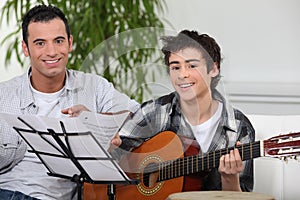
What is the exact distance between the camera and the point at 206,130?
2506 millimetres

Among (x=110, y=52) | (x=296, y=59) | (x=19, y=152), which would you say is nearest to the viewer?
(x=110, y=52)

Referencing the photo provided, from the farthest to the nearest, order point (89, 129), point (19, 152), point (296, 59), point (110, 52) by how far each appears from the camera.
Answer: point (296, 59), point (19, 152), point (110, 52), point (89, 129)

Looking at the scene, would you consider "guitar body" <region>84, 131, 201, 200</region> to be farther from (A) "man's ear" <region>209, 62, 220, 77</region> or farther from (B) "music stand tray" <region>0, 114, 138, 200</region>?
(A) "man's ear" <region>209, 62, 220, 77</region>

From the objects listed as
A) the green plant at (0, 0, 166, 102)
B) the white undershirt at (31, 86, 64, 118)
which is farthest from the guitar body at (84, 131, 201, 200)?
the green plant at (0, 0, 166, 102)

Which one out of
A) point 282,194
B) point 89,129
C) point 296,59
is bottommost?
point 282,194

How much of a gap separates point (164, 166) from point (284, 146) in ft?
1.35

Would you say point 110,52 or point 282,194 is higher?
point 110,52

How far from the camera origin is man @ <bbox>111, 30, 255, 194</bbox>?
7.95ft

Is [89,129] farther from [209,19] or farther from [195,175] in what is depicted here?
[209,19]

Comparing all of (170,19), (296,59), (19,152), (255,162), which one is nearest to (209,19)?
(170,19)

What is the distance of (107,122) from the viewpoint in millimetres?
2443

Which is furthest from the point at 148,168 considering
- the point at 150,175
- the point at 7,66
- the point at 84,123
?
the point at 7,66

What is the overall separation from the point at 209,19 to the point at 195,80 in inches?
46.1

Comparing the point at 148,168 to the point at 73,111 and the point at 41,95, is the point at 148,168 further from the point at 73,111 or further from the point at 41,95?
the point at 41,95
